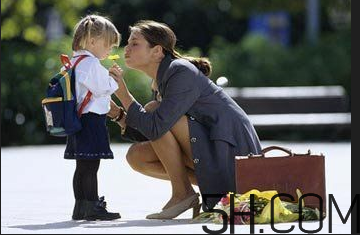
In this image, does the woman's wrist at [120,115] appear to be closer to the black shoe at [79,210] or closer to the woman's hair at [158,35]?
the woman's hair at [158,35]

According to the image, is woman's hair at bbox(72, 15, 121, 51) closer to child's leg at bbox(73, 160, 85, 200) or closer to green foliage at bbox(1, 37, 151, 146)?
child's leg at bbox(73, 160, 85, 200)

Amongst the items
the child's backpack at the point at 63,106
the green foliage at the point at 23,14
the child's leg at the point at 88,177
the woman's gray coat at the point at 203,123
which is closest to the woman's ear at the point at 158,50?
the woman's gray coat at the point at 203,123

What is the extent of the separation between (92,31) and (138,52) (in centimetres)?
37

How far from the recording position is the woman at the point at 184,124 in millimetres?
7652

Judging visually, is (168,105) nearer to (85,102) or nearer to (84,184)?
(85,102)

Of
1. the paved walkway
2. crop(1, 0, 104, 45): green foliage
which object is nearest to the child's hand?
the paved walkway

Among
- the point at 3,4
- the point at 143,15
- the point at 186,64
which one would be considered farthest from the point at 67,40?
the point at 143,15

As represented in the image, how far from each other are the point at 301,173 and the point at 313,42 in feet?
49.9

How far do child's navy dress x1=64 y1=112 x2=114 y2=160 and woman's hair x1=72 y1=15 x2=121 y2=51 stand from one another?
0.47 m

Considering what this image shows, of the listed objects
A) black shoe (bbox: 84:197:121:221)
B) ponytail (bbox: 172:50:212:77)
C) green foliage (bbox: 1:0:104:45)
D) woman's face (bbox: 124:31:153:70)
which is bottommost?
black shoe (bbox: 84:197:121:221)

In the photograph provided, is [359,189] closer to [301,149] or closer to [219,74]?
[301,149]

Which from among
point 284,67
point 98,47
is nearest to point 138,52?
point 98,47

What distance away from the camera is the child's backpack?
744 cm

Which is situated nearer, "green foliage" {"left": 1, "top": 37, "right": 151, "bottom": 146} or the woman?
the woman
